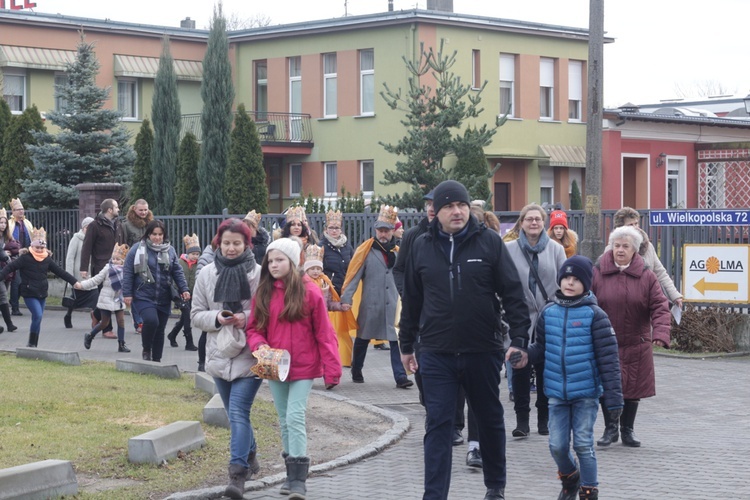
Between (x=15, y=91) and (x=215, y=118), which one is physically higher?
(x=15, y=91)

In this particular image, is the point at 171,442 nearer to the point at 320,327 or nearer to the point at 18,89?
the point at 320,327

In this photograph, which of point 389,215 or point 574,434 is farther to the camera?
point 389,215

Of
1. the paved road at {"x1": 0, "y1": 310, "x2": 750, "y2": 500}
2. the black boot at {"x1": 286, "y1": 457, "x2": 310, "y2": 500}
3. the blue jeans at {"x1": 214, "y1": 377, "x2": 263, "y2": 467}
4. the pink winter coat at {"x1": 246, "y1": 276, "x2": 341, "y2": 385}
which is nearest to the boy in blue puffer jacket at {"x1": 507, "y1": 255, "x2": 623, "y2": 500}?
the paved road at {"x1": 0, "y1": 310, "x2": 750, "y2": 500}

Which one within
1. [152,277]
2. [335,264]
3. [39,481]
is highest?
[335,264]

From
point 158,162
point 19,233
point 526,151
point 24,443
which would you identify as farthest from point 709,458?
point 526,151

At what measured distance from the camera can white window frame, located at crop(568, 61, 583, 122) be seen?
143 ft

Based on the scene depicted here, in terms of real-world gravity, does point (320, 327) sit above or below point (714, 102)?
below

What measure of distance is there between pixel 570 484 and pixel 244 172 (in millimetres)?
24371

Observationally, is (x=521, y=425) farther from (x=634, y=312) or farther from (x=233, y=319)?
(x=233, y=319)

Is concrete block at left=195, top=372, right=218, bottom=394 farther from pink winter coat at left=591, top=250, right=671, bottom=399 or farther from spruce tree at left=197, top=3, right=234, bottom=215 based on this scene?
spruce tree at left=197, top=3, right=234, bottom=215

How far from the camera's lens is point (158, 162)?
33281 millimetres

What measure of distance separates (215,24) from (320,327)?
28720mm

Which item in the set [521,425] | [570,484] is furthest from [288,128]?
[570,484]

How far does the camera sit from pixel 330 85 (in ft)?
139
